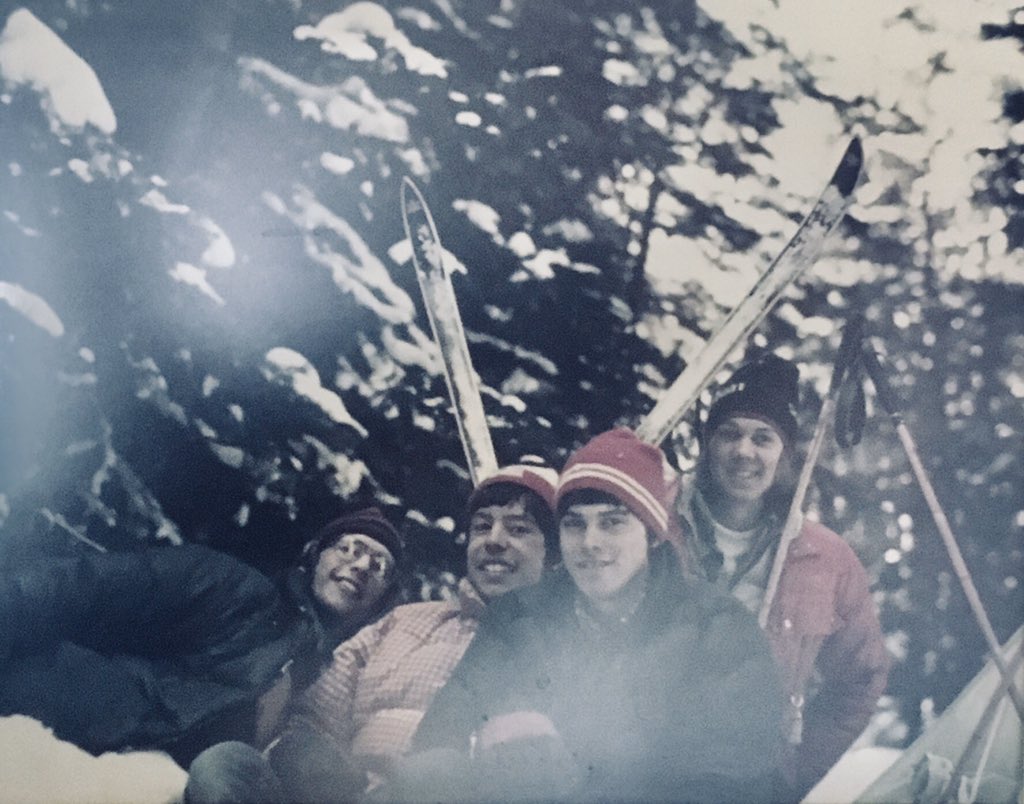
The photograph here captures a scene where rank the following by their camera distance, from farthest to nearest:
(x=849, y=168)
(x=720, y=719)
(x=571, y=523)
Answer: (x=849, y=168) → (x=571, y=523) → (x=720, y=719)

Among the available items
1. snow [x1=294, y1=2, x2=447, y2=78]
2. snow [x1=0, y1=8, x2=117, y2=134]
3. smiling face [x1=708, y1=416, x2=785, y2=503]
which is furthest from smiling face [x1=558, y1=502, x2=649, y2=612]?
snow [x1=0, y1=8, x2=117, y2=134]

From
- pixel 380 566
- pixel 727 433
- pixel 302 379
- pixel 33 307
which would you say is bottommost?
pixel 380 566

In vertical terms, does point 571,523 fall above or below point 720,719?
above

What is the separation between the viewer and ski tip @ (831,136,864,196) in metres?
2.20

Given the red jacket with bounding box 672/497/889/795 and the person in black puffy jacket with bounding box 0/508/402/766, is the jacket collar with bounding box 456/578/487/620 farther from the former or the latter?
the red jacket with bounding box 672/497/889/795

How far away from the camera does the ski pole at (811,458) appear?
210 centimetres

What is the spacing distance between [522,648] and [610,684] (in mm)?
189

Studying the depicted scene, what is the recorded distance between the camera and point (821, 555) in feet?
7.02

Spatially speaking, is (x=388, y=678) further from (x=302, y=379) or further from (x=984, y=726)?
(x=984, y=726)

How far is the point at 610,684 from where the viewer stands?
6.61 feet

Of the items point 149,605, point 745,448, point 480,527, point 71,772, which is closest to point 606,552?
point 480,527

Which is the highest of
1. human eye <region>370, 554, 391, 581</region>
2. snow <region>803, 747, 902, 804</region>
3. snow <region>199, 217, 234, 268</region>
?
snow <region>199, 217, 234, 268</region>

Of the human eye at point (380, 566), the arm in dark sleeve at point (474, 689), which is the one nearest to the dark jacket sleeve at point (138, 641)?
the human eye at point (380, 566)

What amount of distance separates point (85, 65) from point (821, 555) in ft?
6.29
